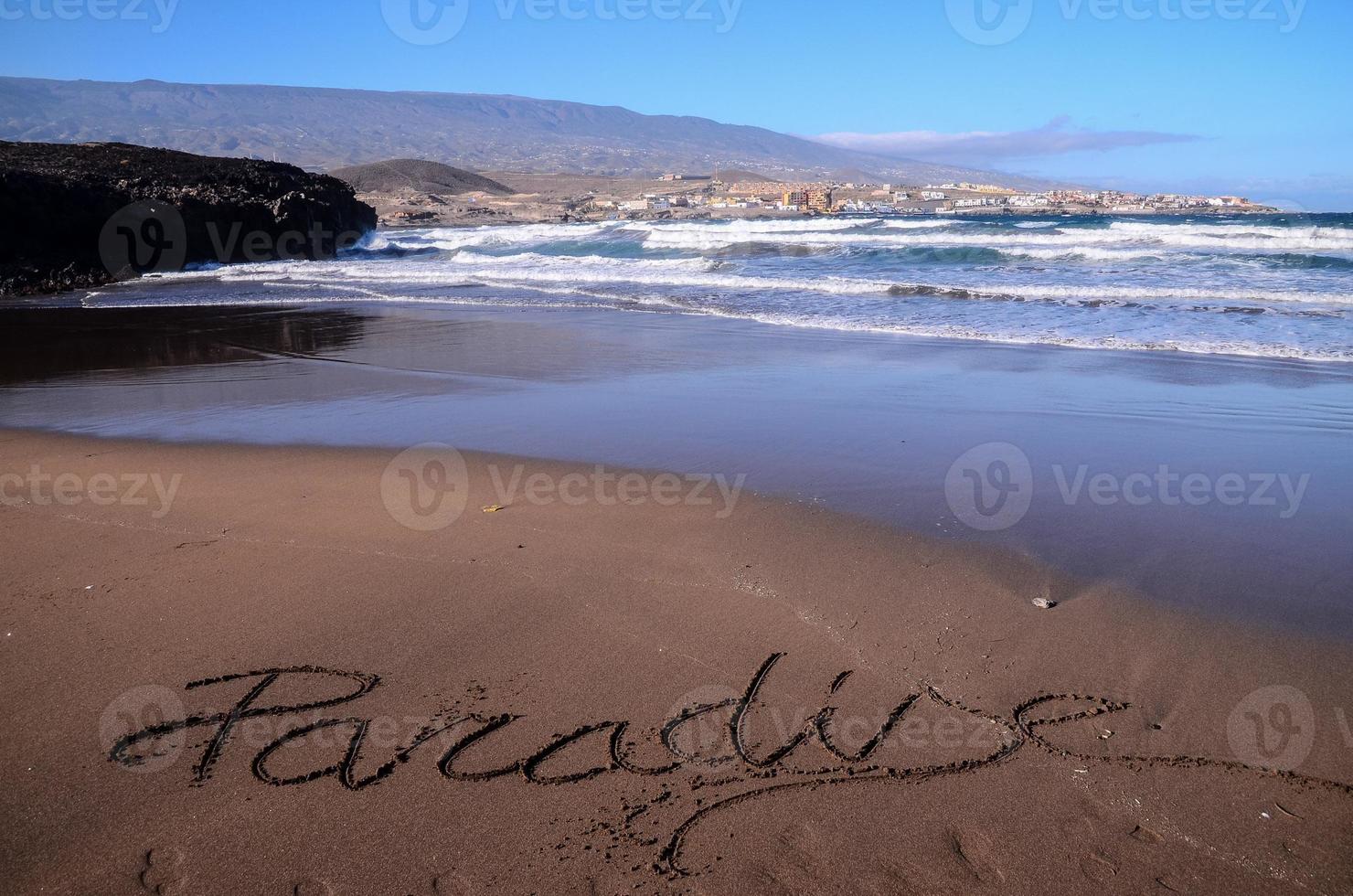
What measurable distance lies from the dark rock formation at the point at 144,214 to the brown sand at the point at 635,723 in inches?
859

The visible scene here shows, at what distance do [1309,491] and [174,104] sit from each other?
232 m

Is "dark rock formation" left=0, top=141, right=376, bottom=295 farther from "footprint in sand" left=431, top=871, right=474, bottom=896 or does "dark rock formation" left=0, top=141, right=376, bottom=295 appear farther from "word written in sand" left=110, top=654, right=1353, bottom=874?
"footprint in sand" left=431, top=871, right=474, bottom=896

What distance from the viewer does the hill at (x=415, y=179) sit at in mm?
74562

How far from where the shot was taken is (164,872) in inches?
94.0

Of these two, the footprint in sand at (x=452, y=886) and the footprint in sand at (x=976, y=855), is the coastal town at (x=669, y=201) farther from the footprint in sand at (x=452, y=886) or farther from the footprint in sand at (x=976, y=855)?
the footprint in sand at (x=452, y=886)

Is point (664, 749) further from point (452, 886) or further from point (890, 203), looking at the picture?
point (890, 203)

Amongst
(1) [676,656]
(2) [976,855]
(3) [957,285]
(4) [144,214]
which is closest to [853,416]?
(1) [676,656]

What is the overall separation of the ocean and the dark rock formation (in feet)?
6.06

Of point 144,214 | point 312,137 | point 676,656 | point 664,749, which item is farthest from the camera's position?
point 312,137

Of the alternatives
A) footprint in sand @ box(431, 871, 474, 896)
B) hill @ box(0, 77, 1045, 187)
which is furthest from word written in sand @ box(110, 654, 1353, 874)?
hill @ box(0, 77, 1045, 187)

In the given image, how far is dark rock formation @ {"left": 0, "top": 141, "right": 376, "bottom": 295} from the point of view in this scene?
71.7 ft

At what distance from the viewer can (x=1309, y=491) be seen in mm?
5516

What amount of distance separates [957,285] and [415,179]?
71.3 metres

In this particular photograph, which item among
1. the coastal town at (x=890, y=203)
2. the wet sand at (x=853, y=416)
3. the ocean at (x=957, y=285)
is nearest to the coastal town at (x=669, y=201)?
the coastal town at (x=890, y=203)
